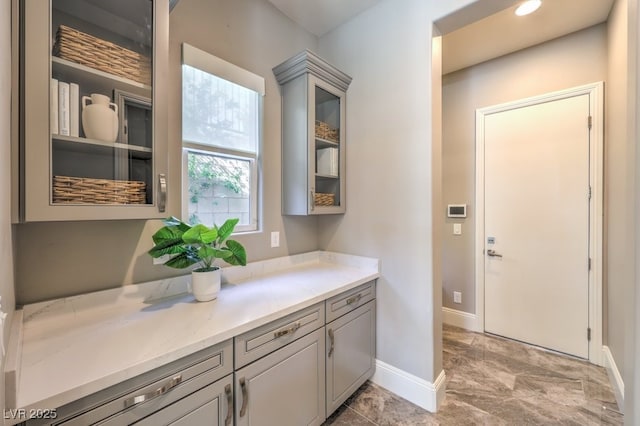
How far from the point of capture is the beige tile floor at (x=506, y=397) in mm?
1737

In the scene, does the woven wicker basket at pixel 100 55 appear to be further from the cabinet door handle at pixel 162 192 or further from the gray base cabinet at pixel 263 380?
the gray base cabinet at pixel 263 380

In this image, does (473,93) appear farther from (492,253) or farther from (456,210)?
(492,253)

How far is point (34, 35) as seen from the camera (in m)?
0.94

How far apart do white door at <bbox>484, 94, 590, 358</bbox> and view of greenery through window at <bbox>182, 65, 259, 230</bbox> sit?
2474 millimetres

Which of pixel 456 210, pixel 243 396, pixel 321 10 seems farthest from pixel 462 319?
pixel 321 10

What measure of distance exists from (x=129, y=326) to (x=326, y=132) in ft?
5.85

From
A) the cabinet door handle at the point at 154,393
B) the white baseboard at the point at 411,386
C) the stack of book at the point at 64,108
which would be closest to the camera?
the cabinet door handle at the point at 154,393

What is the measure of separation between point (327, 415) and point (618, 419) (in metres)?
1.89

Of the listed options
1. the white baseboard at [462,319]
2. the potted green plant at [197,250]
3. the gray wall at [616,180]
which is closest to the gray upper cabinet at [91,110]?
the potted green plant at [197,250]

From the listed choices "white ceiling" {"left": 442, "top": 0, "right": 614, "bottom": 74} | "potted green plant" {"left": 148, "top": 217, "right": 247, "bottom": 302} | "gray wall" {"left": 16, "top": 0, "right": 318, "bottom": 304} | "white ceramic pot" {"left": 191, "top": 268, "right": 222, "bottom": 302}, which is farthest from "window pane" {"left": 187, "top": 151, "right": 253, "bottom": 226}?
"white ceiling" {"left": 442, "top": 0, "right": 614, "bottom": 74}

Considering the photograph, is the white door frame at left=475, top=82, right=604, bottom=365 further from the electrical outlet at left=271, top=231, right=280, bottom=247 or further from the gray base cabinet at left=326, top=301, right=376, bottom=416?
the electrical outlet at left=271, top=231, right=280, bottom=247

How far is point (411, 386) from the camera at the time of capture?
6.23ft

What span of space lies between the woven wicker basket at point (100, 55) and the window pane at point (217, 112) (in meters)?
0.43

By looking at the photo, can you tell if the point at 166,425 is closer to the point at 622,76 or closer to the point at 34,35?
the point at 34,35
